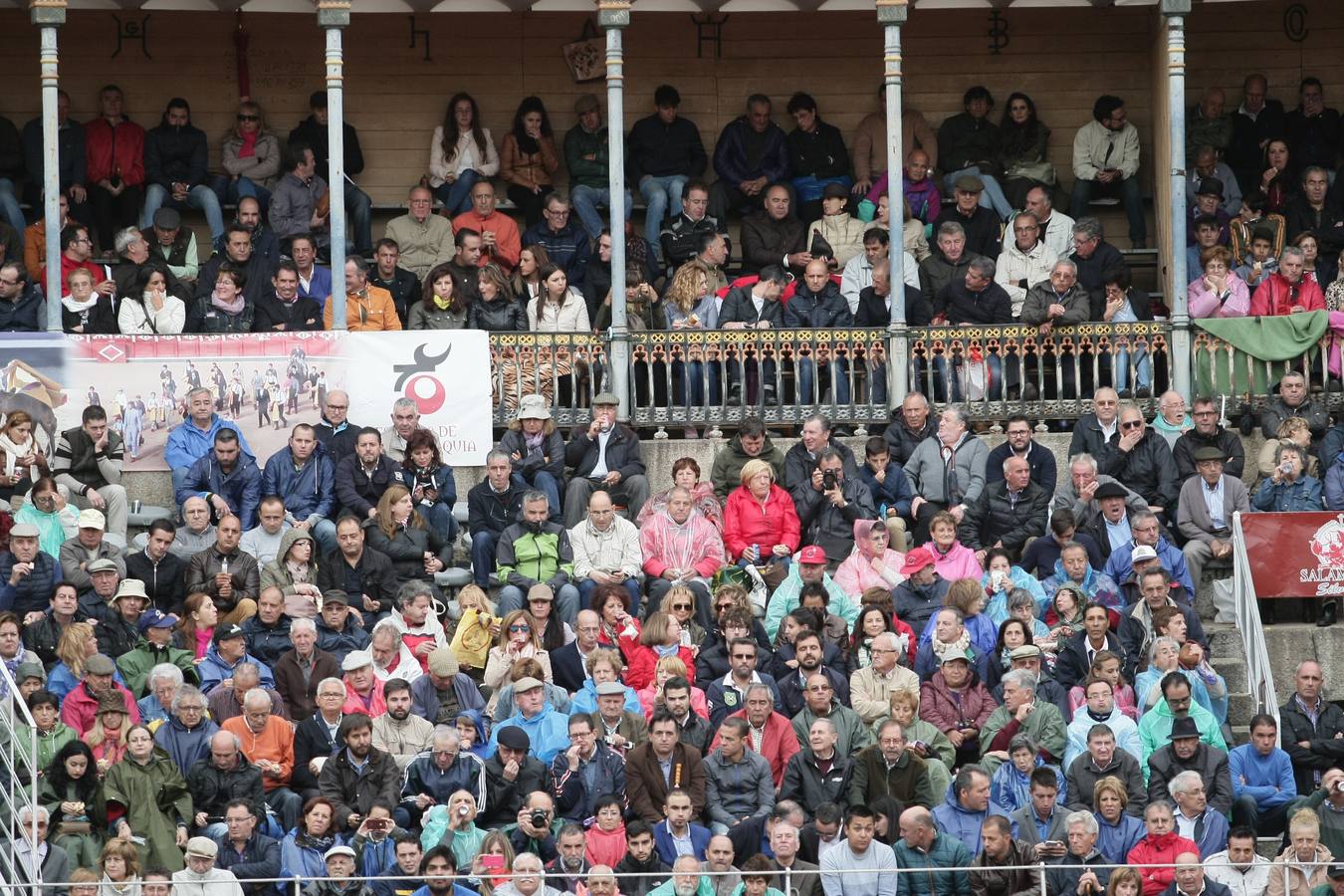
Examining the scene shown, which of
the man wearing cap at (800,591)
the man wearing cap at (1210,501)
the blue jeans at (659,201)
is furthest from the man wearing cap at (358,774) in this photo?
the blue jeans at (659,201)

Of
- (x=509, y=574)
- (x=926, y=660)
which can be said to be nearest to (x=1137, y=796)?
(x=926, y=660)

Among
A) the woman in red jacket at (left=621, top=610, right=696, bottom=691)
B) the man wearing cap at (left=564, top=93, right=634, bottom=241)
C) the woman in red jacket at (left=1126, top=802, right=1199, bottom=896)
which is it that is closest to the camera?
the woman in red jacket at (left=1126, top=802, right=1199, bottom=896)

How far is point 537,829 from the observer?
17266 millimetres

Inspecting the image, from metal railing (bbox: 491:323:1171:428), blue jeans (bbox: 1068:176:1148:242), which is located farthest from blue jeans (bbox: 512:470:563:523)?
blue jeans (bbox: 1068:176:1148:242)

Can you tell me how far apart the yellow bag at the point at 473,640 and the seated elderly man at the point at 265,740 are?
165 cm

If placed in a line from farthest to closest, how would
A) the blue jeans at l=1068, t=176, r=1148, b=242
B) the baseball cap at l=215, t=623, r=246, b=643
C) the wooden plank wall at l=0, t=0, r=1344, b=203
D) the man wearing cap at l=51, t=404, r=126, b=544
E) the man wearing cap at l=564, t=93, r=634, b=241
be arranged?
the wooden plank wall at l=0, t=0, r=1344, b=203 → the blue jeans at l=1068, t=176, r=1148, b=242 → the man wearing cap at l=564, t=93, r=634, b=241 → the man wearing cap at l=51, t=404, r=126, b=544 → the baseball cap at l=215, t=623, r=246, b=643

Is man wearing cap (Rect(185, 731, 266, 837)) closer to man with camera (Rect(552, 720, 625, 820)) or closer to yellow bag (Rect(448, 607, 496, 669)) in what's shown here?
man with camera (Rect(552, 720, 625, 820))

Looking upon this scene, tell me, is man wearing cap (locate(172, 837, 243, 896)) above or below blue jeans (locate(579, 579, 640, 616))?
below

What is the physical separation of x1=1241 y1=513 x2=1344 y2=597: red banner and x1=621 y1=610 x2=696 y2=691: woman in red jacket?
426cm

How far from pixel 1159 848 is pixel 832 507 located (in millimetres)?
4303

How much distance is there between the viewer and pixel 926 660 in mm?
18922

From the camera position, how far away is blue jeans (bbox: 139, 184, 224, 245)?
23.9 meters

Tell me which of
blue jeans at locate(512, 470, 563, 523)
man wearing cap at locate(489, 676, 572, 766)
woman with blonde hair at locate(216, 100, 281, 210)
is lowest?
man wearing cap at locate(489, 676, 572, 766)

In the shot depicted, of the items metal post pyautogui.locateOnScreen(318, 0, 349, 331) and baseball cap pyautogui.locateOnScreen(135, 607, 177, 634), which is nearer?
baseball cap pyautogui.locateOnScreen(135, 607, 177, 634)
